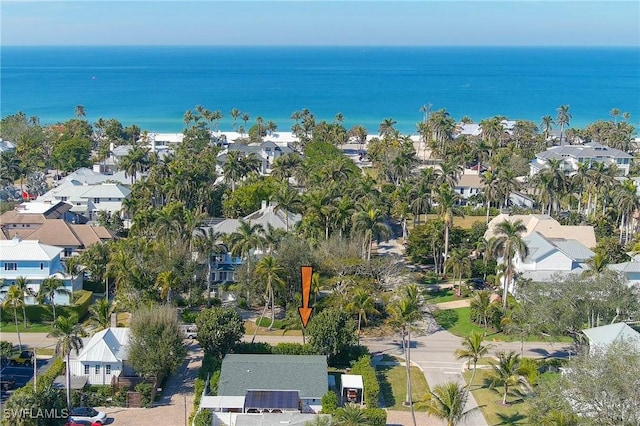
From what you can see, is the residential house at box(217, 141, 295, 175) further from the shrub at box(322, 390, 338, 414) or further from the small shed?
the shrub at box(322, 390, 338, 414)

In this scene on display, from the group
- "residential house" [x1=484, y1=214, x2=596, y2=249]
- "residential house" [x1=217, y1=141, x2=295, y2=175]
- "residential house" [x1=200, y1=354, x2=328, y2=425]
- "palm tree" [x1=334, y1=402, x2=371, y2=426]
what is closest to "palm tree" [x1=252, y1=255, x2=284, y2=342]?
"residential house" [x1=200, y1=354, x2=328, y2=425]

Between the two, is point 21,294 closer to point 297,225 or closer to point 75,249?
point 75,249

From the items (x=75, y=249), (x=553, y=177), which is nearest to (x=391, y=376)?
(x=75, y=249)

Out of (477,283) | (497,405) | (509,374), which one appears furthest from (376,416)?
(477,283)

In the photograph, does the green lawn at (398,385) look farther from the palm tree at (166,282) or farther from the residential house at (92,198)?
the residential house at (92,198)

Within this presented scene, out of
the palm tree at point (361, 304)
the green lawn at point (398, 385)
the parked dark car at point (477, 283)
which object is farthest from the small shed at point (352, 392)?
the parked dark car at point (477, 283)

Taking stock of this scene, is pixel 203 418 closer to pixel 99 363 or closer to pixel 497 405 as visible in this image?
pixel 99 363
